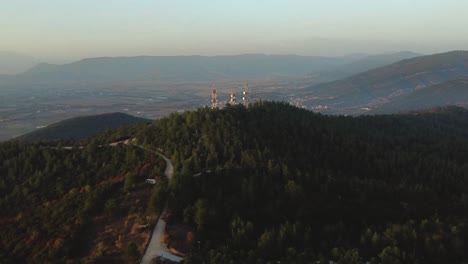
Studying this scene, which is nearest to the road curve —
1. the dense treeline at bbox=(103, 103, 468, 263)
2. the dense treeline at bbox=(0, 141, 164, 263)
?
the dense treeline at bbox=(0, 141, 164, 263)

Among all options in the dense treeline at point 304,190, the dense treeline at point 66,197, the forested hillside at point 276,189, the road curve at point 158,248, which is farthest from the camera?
the dense treeline at point 66,197

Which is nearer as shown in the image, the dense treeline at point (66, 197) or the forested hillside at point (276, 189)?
the forested hillside at point (276, 189)

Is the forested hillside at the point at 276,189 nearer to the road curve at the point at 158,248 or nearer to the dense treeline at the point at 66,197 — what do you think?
the dense treeline at the point at 66,197

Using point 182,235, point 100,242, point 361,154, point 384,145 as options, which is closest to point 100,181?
point 100,242

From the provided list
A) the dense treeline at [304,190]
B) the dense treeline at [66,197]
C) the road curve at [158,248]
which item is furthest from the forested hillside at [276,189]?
the road curve at [158,248]

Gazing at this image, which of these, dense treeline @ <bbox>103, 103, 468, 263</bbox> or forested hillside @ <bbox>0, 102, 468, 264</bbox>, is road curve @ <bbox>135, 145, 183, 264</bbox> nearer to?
forested hillside @ <bbox>0, 102, 468, 264</bbox>

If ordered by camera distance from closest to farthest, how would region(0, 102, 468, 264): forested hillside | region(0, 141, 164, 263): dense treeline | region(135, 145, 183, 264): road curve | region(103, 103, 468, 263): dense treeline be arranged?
1. region(135, 145, 183, 264): road curve
2. region(103, 103, 468, 263): dense treeline
3. region(0, 102, 468, 264): forested hillside
4. region(0, 141, 164, 263): dense treeline

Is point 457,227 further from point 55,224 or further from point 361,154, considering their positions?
point 55,224
